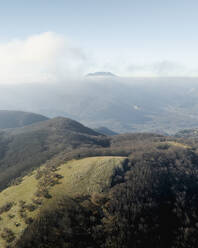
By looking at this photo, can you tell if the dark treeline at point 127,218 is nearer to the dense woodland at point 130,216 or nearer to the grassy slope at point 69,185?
the dense woodland at point 130,216

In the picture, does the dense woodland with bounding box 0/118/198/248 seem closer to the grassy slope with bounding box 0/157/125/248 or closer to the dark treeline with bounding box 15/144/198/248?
the dark treeline with bounding box 15/144/198/248

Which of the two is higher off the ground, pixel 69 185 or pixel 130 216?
pixel 69 185

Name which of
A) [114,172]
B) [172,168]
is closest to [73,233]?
[114,172]

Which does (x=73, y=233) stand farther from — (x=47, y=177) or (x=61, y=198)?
(x=47, y=177)

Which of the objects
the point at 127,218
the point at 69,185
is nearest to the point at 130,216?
the point at 127,218

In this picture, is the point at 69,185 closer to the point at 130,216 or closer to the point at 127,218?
the point at 127,218

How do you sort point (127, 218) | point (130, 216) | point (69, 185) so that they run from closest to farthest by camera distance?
point (127, 218), point (130, 216), point (69, 185)

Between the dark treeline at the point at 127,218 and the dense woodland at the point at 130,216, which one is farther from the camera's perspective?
the dense woodland at the point at 130,216

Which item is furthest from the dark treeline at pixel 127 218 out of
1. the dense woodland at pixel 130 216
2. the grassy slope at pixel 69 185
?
the grassy slope at pixel 69 185
